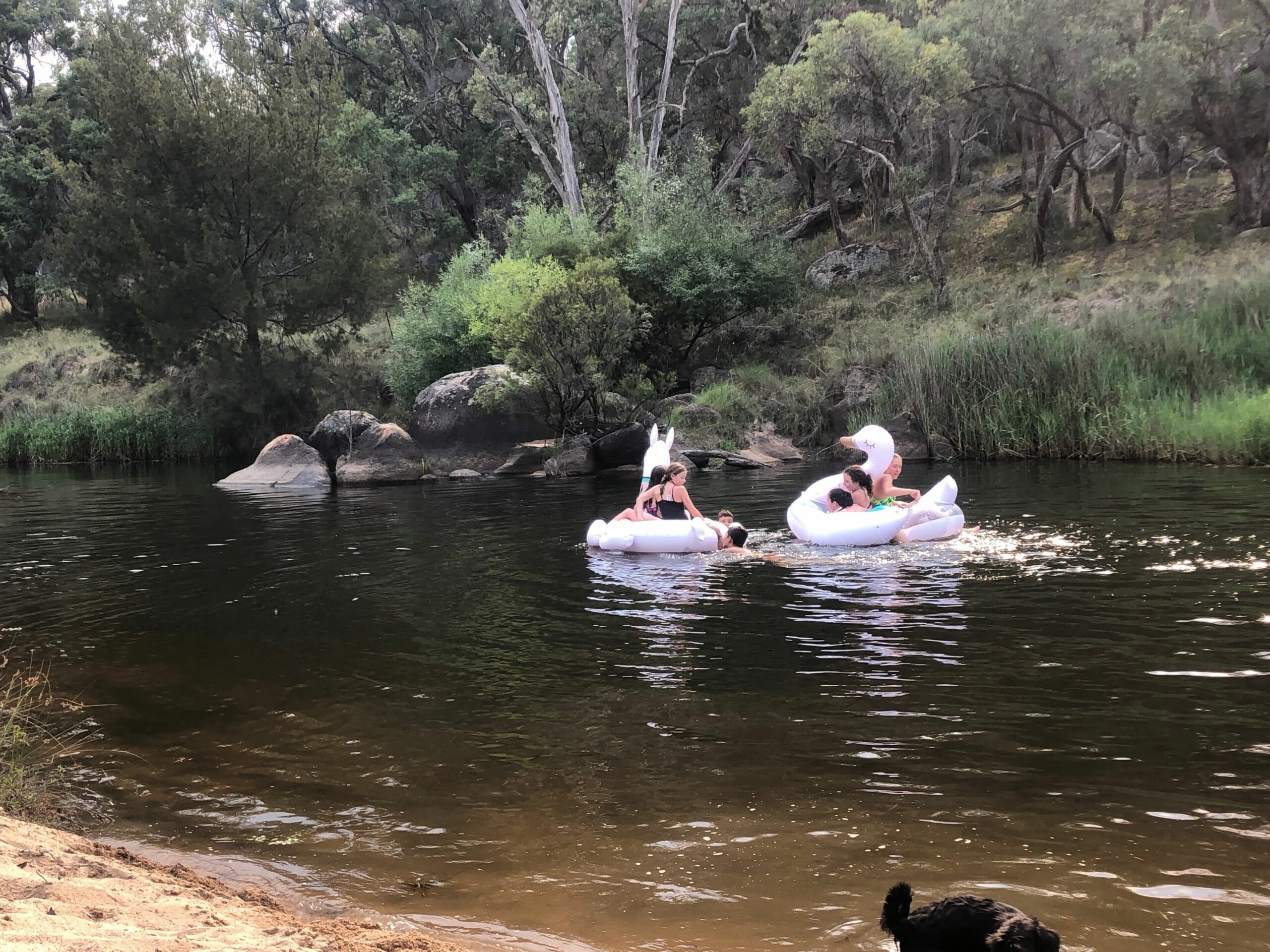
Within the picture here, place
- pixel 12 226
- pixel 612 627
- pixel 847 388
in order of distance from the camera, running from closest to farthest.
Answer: pixel 612 627 < pixel 847 388 < pixel 12 226

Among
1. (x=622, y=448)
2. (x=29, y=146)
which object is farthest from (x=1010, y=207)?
(x=29, y=146)

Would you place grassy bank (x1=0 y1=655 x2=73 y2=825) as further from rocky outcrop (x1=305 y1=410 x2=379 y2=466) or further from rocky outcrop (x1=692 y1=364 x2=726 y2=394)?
rocky outcrop (x1=692 y1=364 x2=726 y2=394)

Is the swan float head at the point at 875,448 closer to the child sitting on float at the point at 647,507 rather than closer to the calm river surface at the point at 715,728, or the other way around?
the calm river surface at the point at 715,728

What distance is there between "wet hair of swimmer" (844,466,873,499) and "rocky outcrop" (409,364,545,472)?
14.8 metres

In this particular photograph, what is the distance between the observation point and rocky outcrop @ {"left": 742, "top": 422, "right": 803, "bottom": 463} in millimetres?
24344

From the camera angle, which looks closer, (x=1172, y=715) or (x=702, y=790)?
(x=702, y=790)

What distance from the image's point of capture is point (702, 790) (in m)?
4.73

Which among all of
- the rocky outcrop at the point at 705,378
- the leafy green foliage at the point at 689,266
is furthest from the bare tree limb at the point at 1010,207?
the rocky outcrop at the point at 705,378

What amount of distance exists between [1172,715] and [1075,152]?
109ft

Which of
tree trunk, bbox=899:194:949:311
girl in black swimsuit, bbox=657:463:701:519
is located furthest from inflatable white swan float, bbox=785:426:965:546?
tree trunk, bbox=899:194:949:311

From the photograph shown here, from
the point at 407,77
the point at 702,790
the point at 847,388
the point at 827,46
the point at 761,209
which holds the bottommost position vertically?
the point at 702,790

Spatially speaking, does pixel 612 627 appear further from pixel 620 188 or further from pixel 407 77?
pixel 407 77

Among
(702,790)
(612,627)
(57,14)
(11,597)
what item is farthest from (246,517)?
(57,14)

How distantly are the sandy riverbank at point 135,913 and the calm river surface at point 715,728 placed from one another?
37cm
